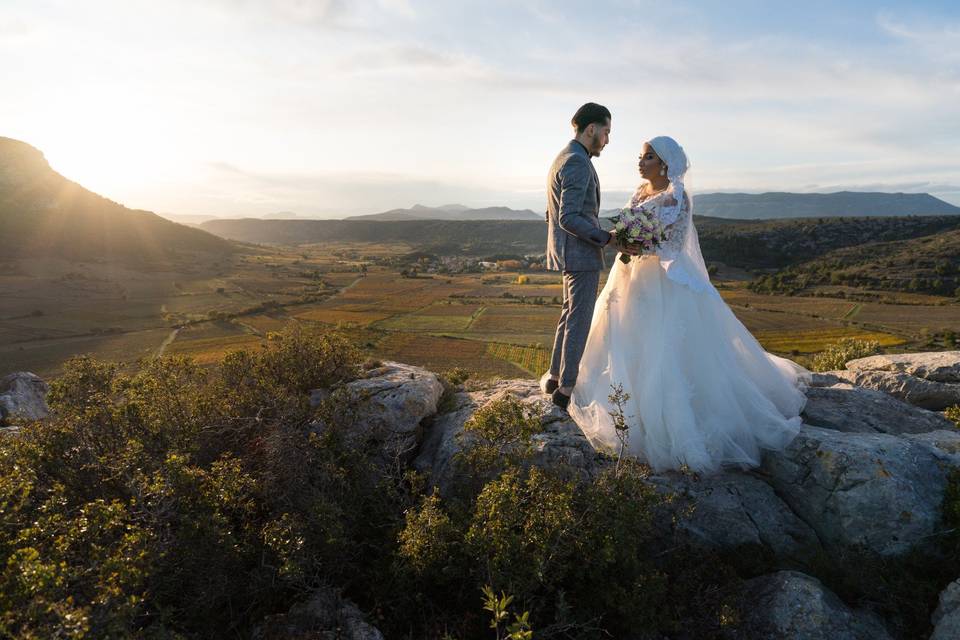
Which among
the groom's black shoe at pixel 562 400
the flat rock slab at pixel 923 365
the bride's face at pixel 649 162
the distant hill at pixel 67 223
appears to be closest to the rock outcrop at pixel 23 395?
the groom's black shoe at pixel 562 400

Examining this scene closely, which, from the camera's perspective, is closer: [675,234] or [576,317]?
[675,234]

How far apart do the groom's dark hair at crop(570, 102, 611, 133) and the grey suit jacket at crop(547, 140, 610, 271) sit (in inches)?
7.7

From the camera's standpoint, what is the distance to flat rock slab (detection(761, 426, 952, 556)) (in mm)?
3977

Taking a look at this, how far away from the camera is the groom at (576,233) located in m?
4.90

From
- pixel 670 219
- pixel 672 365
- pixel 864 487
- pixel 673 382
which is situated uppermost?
pixel 670 219

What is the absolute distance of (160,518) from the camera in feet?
11.0

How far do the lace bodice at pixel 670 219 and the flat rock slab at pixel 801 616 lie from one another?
3.16m

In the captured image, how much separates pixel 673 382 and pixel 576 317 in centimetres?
127

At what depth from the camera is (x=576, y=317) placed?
Answer: 17.8 ft

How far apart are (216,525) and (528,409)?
3.16 meters

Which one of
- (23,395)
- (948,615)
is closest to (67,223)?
(23,395)

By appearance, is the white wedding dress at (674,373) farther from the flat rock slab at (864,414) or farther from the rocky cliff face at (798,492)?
the flat rock slab at (864,414)

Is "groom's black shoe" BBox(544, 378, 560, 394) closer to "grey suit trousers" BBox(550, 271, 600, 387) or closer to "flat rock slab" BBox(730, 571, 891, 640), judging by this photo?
"grey suit trousers" BBox(550, 271, 600, 387)

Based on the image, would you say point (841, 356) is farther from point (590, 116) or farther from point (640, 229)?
point (590, 116)
